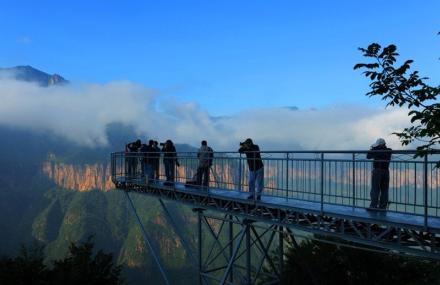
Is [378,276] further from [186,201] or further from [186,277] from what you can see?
[186,277]

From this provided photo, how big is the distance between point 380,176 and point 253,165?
15.3 feet

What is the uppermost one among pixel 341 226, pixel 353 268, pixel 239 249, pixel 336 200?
pixel 336 200

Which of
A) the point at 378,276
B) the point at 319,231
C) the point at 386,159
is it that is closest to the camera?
the point at 386,159

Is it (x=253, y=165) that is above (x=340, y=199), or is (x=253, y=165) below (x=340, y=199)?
above

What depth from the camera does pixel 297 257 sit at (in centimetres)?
2327

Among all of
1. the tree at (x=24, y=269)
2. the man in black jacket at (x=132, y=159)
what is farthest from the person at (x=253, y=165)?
the tree at (x=24, y=269)

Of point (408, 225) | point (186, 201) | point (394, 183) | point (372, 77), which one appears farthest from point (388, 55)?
point (186, 201)

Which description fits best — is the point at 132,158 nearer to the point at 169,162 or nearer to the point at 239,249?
the point at 169,162

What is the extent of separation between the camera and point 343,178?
1127 cm

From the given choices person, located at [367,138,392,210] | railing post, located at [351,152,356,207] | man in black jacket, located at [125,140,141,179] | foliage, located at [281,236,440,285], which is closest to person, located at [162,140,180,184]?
man in black jacket, located at [125,140,141,179]

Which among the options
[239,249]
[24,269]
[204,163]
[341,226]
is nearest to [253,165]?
[204,163]

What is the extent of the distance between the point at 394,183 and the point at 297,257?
1392cm

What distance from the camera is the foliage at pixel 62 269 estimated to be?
21.2 meters

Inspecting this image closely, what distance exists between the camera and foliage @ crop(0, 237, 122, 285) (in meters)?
21.2
